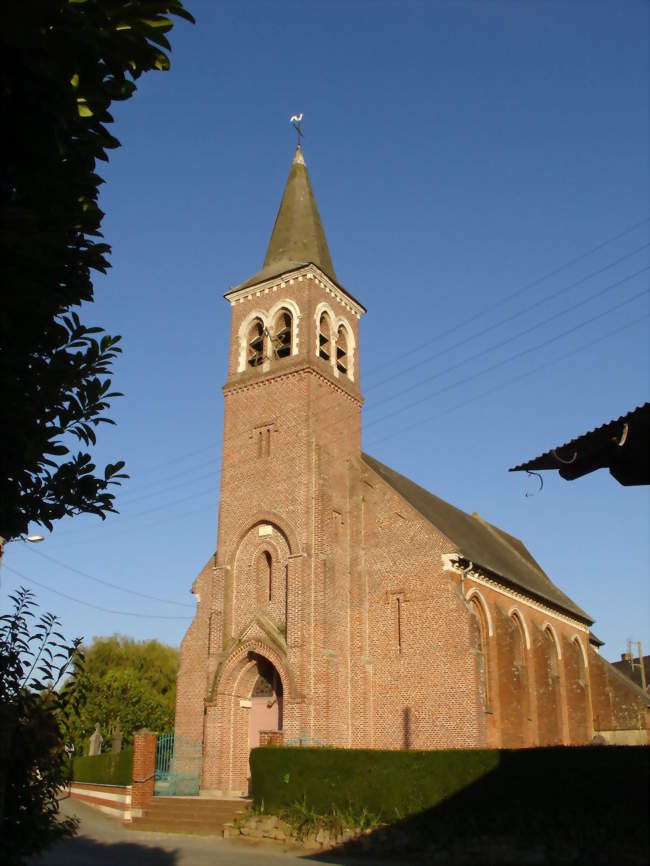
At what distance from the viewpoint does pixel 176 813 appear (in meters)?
20.2

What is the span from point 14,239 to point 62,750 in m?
3.52

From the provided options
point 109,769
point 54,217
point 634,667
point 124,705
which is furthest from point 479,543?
point 634,667

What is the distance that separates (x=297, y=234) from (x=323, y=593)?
46.1 ft

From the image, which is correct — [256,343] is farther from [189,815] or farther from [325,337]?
[189,815]

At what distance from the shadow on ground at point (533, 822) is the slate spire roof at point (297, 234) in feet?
59.9

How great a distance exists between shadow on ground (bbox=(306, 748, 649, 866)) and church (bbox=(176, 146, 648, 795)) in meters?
6.14

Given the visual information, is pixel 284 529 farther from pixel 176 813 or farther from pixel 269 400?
pixel 176 813

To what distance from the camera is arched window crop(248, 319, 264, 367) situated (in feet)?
91.8

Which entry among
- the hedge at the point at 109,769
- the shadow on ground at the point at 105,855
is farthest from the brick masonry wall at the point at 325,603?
the shadow on ground at the point at 105,855

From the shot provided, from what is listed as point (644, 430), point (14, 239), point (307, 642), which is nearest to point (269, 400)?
point (307, 642)

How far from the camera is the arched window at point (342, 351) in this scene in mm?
28750

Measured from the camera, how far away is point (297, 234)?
30.1 m

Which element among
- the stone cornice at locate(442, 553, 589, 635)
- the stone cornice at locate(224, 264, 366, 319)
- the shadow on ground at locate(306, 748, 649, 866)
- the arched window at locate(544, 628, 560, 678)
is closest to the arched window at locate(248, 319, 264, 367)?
the stone cornice at locate(224, 264, 366, 319)

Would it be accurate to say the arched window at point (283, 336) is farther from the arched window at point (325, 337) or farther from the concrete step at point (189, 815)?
the concrete step at point (189, 815)
